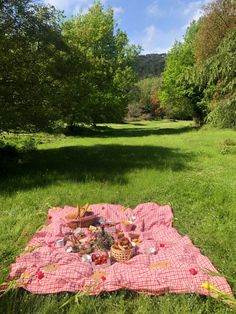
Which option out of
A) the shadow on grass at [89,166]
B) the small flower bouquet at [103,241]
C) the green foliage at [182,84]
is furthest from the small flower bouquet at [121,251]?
the green foliage at [182,84]

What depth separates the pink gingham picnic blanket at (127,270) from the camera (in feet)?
14.6

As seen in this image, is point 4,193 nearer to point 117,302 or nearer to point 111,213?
point 111,213

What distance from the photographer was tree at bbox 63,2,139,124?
2836cm

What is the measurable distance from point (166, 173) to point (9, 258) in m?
6.49

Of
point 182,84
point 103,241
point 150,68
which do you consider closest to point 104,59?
point 182,84

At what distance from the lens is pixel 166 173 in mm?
11078

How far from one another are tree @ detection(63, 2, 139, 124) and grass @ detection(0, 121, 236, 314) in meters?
14.0

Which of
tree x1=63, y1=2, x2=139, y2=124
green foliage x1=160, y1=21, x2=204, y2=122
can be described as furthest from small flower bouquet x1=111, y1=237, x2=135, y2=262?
green foliage x1=160, y1=21, x2=204, y2=122

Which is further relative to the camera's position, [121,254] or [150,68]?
[150,68]

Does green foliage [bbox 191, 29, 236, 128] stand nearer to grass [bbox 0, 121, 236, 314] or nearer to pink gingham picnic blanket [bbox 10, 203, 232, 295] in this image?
grass [bbox 0, 121, 236, 314]

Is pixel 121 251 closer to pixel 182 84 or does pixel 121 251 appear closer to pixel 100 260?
pixel 100 260

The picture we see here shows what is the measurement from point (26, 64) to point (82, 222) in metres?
8.13

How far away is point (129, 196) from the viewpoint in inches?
350

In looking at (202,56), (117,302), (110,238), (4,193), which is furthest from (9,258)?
(202,56)
